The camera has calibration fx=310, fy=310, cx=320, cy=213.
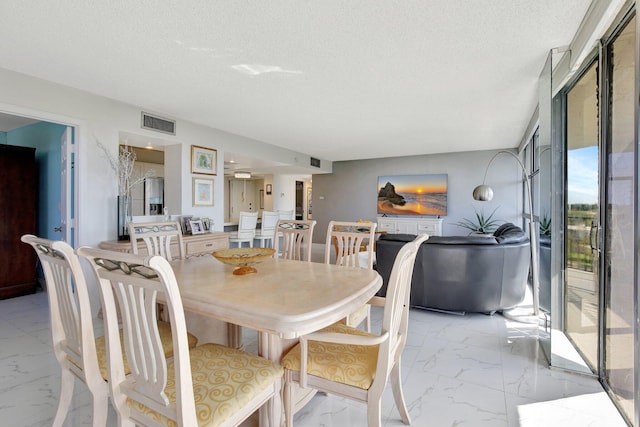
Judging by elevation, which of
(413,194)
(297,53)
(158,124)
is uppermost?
(297,53)

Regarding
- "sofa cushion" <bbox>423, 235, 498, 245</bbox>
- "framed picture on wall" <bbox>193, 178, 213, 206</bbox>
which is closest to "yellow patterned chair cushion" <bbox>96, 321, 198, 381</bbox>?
"sofa cushion" <bbox>423, 235, 498, 245</bbox>

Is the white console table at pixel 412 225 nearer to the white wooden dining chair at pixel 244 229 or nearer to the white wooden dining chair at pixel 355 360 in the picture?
the white wooden dining chair at pixel 244 229

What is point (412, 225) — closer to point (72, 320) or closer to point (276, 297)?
point (276, 297)

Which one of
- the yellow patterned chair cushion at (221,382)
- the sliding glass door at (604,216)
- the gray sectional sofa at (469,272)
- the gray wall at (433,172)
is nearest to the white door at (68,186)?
the yellow patterned chair cushion at (221,382)

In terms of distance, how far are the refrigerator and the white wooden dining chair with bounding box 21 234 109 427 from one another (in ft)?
18.8

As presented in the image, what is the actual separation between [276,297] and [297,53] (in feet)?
6.11

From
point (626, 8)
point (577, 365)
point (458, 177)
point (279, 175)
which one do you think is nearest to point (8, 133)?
point (279, 175)

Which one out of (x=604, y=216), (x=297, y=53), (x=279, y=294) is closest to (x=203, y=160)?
(x=297, y=53)

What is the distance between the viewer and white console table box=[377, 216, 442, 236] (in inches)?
278

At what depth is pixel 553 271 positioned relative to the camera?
2398mm

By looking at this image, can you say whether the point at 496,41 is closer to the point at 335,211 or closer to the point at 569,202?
the point at 569,202

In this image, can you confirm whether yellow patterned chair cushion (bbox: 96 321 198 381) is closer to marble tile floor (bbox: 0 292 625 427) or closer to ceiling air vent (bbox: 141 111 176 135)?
marble tile floor (bbox: 0 292 625 427)

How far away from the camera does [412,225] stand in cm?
731

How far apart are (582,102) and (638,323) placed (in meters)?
1.74
